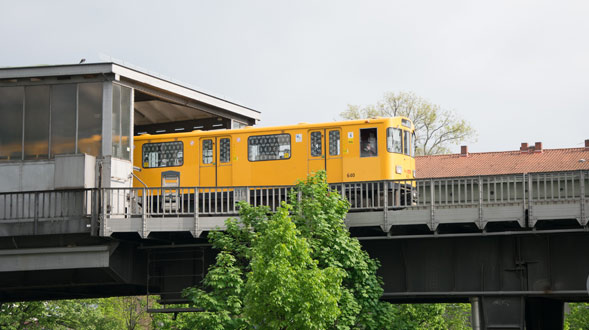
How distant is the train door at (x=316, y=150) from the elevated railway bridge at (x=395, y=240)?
5.68 feet

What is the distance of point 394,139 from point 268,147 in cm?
431

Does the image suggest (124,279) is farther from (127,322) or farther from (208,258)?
(127,322)

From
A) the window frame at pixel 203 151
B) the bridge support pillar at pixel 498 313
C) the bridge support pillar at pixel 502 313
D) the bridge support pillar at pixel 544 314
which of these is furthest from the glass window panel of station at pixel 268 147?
the bridge support pillar at pixel 544 314

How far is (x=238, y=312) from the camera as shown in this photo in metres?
23.2

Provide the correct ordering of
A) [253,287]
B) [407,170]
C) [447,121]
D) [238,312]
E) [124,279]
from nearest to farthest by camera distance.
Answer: [253,287] < [238,312] < [124,279] < [407,170] < [447,121]

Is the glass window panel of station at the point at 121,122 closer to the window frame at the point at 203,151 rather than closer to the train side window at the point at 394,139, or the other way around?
the window frame at the point at 203,151

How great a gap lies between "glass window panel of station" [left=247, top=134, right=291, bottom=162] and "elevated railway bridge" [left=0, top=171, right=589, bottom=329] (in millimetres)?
2036

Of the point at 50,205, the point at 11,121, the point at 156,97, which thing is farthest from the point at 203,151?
the point at 11,121

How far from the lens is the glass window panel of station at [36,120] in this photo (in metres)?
27.3

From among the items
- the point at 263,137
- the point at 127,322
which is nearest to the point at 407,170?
the point at 263,137

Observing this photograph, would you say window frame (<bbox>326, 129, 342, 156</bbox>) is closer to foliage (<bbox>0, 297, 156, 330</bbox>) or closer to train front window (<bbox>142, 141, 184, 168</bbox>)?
train front window (<bbox>142, 141, 184, 168</bbox>)

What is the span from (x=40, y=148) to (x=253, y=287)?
32.7 ft

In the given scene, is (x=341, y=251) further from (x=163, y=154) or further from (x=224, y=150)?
(x=163, y=154)

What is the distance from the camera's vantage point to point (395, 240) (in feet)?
83.9
